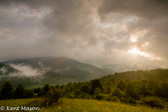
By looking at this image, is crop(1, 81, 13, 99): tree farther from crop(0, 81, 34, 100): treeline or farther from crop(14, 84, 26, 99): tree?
crop(14, 84, 26, 99): tree

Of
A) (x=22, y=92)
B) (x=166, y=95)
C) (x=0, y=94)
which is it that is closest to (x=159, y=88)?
(x=166, y=95)

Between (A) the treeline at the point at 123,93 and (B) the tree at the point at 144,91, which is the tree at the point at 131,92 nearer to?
(A) the treeline at the point at 123,93

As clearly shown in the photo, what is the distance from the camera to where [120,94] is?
28.7 meters

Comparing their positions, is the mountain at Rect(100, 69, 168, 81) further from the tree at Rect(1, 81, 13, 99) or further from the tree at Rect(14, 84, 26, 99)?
the tree at Rect(1, 81, 13, 99)

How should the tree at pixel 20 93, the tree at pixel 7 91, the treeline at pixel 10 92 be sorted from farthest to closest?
1. the tree at pixel 20 93
2. the treeline at pixel 10 92
3. the tree at pixel 7 91

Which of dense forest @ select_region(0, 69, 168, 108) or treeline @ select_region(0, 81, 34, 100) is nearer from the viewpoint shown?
dense forest @ select_region(0, 69, 168, 108)

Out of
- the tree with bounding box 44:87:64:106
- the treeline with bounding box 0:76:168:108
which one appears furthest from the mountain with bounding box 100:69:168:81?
the tree with bounding box 44:87:64:106

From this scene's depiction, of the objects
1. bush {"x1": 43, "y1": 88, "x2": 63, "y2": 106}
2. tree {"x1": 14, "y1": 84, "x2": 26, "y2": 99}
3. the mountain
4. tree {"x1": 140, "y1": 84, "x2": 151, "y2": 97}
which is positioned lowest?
the mountain

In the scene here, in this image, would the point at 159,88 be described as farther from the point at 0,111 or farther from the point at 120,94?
the point at 0,111

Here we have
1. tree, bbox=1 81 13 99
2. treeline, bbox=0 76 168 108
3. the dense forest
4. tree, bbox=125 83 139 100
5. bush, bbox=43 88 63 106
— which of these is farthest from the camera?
tree, bbox=1 81 13 99

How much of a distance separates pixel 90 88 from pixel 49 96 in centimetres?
4143

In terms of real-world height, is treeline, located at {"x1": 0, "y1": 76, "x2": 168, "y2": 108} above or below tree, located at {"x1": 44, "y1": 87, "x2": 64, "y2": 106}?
below

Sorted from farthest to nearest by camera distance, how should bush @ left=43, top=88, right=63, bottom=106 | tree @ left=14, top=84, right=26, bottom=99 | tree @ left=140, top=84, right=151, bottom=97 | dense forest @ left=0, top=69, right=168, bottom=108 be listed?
tree @ left=14, top=84, right=26, bottom=99 < tree @ left=140, top=84, right=151, bottom=97 < dense forest @ left=0, top=69, right=168, bottom=108 < bush @ left=43, top=88, right=63, bottom=106

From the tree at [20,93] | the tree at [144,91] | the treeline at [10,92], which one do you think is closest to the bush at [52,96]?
the tree at [144,91]
